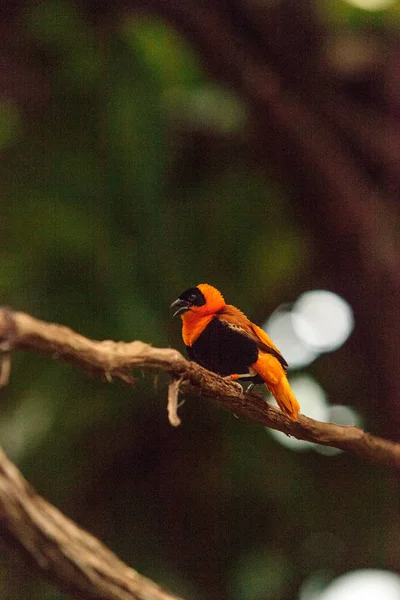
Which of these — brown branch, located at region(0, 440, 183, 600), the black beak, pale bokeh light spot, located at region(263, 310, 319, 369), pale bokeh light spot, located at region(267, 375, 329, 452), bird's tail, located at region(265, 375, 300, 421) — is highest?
pale bokeh light spot, located at region(267, 375, 329, 452)

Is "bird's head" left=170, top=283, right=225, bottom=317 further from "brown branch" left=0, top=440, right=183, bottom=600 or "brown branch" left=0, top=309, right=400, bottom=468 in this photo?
"brown branch" left=0, top=440, right=183, bottom=600

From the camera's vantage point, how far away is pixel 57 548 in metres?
0.53

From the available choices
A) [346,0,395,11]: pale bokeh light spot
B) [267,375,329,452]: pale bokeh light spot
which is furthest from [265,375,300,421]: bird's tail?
[346,0,395,11]: pale bokeh light spot

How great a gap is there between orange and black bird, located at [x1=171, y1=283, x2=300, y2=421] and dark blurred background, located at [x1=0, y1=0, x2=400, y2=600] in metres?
0.19

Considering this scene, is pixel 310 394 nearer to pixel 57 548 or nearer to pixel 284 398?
pixel 284 398

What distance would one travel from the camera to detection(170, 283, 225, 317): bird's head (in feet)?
2.02

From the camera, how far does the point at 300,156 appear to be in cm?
178

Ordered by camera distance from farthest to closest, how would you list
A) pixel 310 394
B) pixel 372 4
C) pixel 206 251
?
pixel 372 4 → pixel 206 251 → pixel 310 394

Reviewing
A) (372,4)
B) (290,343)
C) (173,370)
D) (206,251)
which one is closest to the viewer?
(173,370)

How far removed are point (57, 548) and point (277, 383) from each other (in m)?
0.21

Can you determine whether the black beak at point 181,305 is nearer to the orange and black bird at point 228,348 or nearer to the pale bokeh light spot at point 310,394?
the orange and black bird at point 228,348

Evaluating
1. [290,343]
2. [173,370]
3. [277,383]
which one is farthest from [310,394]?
[173,370]

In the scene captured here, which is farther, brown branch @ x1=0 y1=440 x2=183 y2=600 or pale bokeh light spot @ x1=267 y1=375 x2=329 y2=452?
pale bokeh light spot @ x1=267 y1=375 x2=329 y2=452

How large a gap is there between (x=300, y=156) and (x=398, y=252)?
36 centimetres
